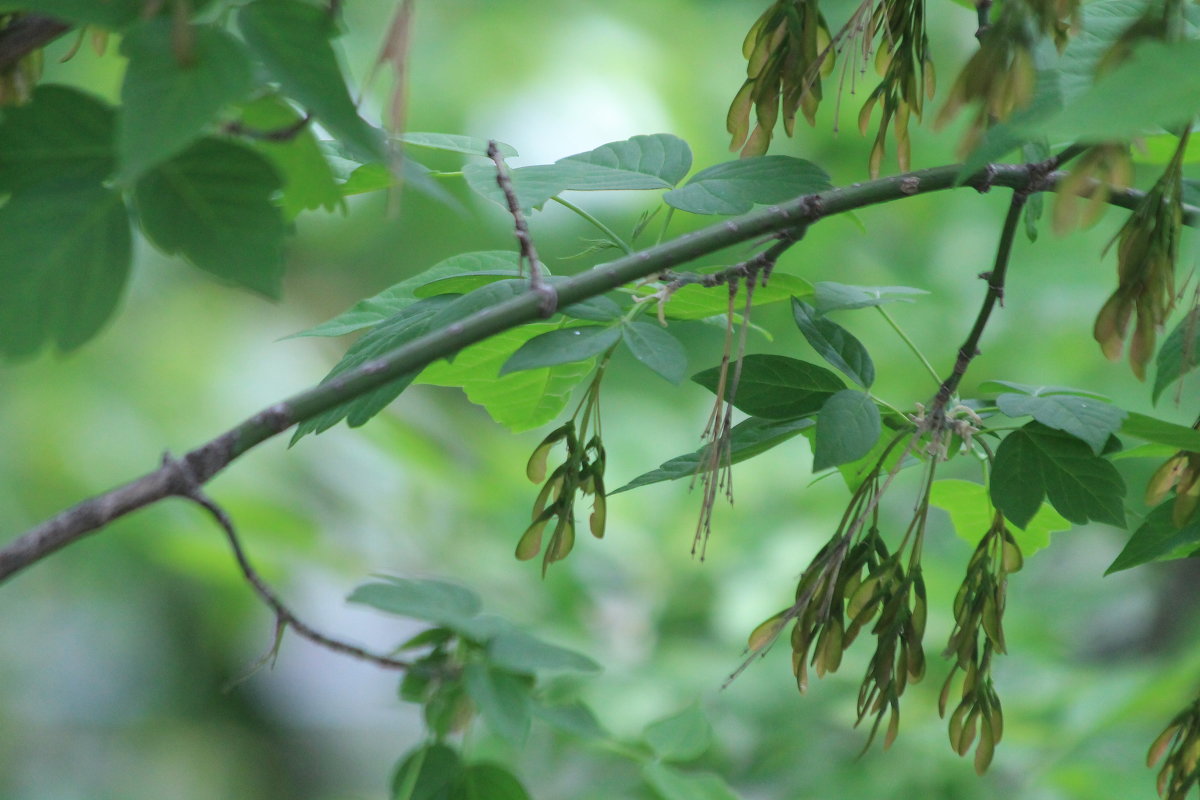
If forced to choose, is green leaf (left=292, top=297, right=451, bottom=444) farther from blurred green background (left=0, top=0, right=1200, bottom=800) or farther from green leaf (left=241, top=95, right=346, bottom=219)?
blurred green background (left=0, top=0, right=1200, bottom=800)

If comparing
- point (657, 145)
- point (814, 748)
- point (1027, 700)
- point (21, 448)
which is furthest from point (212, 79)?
point (21, 448)

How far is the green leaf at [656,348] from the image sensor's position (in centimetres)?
34

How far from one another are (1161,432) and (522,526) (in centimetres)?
99

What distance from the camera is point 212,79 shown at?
23 cm

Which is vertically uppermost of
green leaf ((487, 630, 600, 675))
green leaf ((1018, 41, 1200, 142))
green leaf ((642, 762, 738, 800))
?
green leaf ((1018, 41, 1200, 142))

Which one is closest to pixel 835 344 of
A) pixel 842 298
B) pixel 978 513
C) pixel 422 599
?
pixel 842 298

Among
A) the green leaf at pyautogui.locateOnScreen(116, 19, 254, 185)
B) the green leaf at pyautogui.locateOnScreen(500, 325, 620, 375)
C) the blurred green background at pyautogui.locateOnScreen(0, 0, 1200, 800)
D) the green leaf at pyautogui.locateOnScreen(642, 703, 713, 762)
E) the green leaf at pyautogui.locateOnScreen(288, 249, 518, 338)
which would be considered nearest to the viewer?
the green leaf at pyautogui.locateOnScreen(116, 19, 254, 185)

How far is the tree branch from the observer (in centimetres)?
26

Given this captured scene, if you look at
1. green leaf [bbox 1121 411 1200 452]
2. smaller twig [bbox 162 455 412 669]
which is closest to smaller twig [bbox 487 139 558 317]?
smaller twig [bbox 162 455 412 669]

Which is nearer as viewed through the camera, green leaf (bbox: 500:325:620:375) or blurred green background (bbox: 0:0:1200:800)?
green leaf (bbox: 500:325:620:375)

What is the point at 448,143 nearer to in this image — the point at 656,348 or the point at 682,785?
the point at 656,348

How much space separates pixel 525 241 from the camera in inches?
13.6

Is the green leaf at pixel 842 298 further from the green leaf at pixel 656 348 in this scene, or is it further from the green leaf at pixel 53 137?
the green leaf at pixel 53 137

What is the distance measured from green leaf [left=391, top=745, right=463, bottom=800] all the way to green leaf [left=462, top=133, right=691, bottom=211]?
26 centimetres
